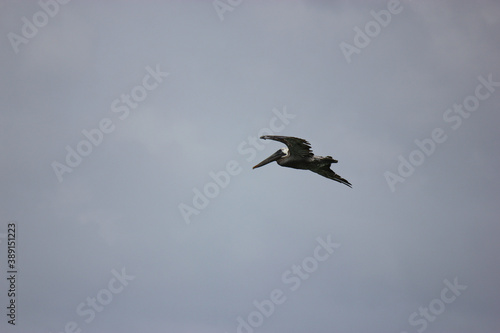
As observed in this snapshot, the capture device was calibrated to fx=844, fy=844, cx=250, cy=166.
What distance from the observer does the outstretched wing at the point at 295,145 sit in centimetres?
4412

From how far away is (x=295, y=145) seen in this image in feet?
148

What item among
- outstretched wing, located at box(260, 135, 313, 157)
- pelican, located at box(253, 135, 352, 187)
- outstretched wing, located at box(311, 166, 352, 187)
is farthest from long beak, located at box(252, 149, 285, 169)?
outstretched wing, located at box(311, 166, 352, 187)

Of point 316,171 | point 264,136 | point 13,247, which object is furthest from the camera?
point 13,247

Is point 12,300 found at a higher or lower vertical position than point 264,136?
lower

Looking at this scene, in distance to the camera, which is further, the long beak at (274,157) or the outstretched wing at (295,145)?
the long beak at (274,157)

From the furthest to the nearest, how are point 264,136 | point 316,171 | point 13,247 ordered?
point 13,247 → point 316,171 → point 264,136

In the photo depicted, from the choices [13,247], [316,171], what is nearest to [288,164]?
[316,171]

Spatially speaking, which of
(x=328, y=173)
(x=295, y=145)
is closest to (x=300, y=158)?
(x=295, y=145)

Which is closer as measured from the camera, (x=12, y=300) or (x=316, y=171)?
(x=316, y=171)

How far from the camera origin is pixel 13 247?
2068 inches

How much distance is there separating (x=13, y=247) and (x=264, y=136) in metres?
18.9

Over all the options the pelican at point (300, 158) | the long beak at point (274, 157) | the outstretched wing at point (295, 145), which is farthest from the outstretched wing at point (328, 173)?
the long beak at point (274, 157)

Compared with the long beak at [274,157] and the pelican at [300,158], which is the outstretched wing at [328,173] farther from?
the long beak at [274,157]

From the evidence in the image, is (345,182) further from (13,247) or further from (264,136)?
(13,247)
